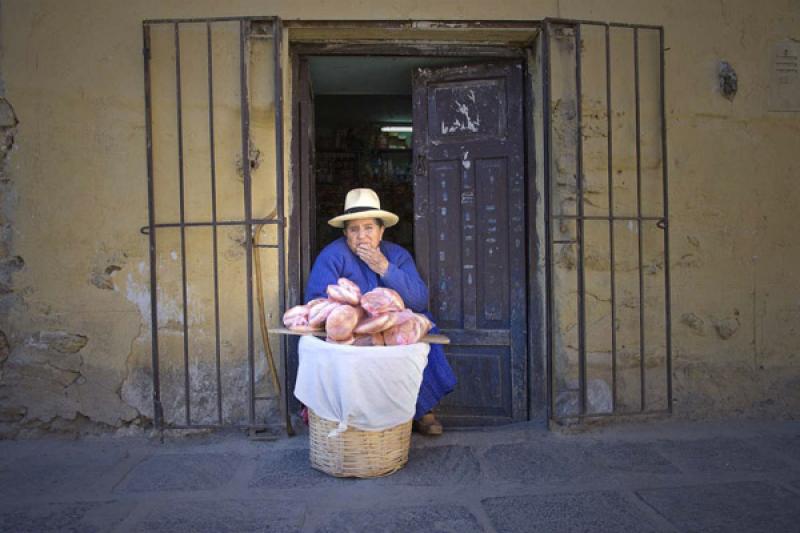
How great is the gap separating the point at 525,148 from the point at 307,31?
5.05ft

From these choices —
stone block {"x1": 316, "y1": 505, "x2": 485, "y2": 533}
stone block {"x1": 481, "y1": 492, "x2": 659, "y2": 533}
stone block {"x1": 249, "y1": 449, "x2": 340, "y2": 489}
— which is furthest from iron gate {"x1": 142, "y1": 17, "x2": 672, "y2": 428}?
stone block {"x1": 316, "y1": 505, "x2": 485, "y2": 533}

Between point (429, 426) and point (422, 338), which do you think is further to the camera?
point (429, 426)

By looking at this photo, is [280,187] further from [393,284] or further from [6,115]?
[6,115]

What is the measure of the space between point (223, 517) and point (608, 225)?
2.68 meters

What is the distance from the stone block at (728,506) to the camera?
2414 mm

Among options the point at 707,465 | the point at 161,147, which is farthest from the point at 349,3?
the point at 707,465

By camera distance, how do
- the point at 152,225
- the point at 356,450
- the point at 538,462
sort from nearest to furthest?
the point at 356,450, the point at 538,462, the point at 152,225

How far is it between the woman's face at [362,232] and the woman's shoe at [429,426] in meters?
1.07

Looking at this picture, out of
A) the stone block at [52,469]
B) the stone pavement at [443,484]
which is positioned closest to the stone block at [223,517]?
the stone pavement at [443,484]

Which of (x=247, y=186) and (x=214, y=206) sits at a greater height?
(x=247, y=186)

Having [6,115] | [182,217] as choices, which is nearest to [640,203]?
[182,217]

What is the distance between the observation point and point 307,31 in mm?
3740

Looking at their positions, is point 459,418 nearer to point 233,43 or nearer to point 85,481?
point 85,481

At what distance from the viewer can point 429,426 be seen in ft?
12.0
